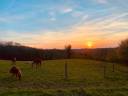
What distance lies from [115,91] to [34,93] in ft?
20.9

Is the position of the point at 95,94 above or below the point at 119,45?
below

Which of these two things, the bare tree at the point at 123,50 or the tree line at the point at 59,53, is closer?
the bare tree at the point at 123,50

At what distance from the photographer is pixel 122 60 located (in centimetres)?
7912

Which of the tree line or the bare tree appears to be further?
the tree line

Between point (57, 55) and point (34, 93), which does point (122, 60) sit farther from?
point (34, 93)

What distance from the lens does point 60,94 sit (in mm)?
22531

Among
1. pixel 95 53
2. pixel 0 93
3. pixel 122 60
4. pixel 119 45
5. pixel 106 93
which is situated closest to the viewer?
pixel 0 93

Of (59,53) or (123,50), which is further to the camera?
(59,53)

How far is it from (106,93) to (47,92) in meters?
4.46

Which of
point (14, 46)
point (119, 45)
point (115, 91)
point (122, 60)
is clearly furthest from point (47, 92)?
point (14, 46)

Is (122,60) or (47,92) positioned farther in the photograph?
(122,60)

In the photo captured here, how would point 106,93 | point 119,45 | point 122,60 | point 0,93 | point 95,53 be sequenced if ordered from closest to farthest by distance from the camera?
point 0,93 → point 106,93 → point 122,60 → point 119,45 → point 95,53

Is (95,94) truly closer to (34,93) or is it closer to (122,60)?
(34,93)

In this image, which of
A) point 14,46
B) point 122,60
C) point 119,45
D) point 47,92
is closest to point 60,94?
point 47,92
